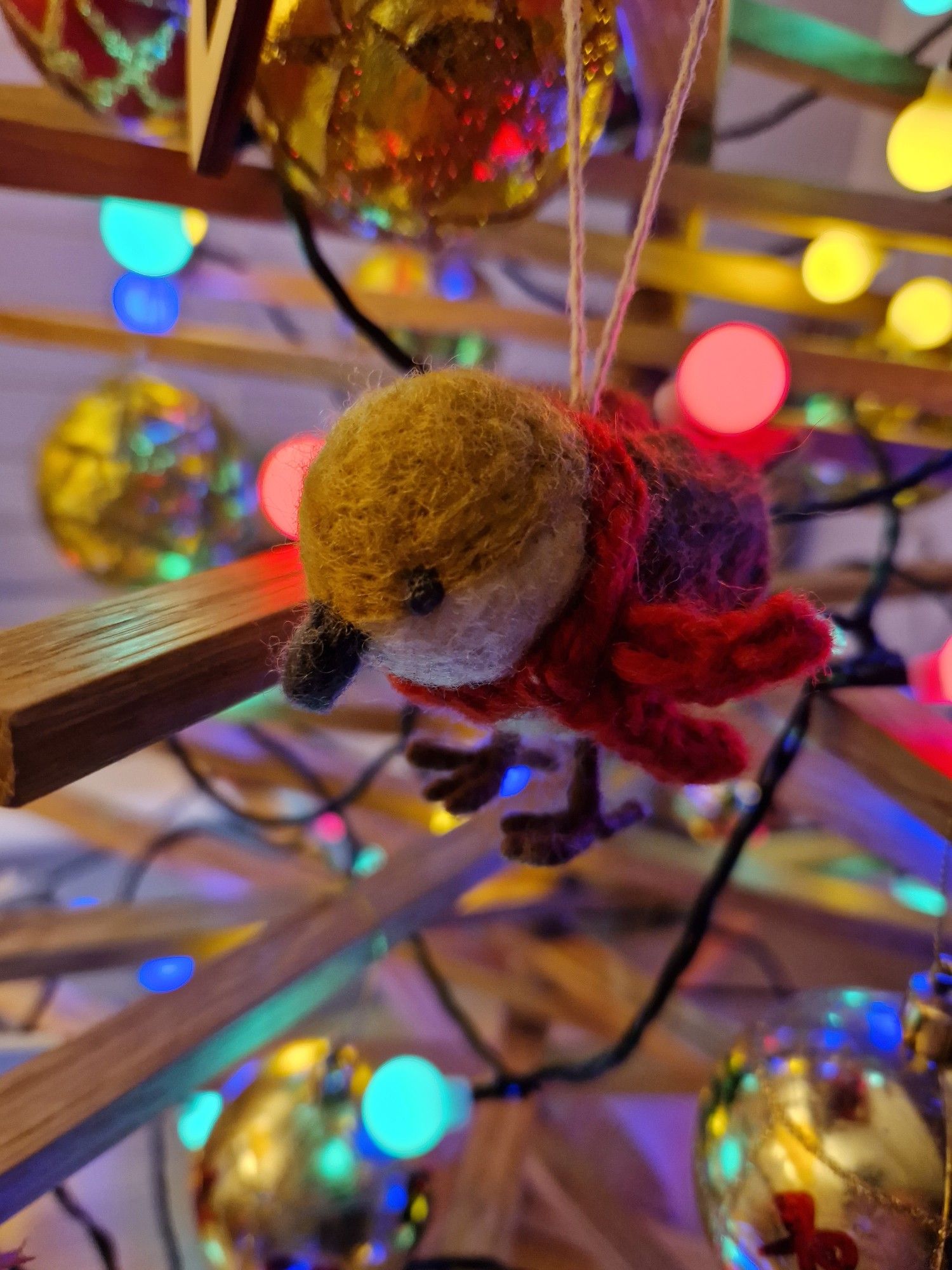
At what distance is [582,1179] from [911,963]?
375 mm

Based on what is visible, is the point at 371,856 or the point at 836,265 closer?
the point at 836,265

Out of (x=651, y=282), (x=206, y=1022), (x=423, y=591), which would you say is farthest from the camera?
(x=651, y=282)

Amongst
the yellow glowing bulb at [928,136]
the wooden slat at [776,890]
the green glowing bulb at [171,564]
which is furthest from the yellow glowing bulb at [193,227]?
the wooden slat at [776,890]

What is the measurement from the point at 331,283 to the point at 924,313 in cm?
43

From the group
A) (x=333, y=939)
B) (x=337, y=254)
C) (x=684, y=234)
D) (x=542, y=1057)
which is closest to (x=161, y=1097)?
(x=333, y=939)

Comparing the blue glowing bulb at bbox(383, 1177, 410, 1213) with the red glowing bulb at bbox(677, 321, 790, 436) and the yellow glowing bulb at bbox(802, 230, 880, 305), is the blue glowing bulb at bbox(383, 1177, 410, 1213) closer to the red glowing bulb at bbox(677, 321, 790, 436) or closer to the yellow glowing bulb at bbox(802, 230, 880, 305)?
the red glowing bulb at bbox(677, 321, 790, 436)

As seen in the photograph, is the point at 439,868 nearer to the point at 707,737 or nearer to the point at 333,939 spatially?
the point at 333,939

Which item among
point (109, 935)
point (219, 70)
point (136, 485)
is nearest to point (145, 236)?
point (136, 485)

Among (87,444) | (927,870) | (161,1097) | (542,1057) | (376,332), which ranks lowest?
(542,1057)

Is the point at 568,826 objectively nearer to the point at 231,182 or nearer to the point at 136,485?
the point at 231,182

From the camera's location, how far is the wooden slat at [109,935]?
0.49 m

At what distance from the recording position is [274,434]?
109cm

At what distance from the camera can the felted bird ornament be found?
15 centimetres

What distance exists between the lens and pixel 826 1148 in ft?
0.96
